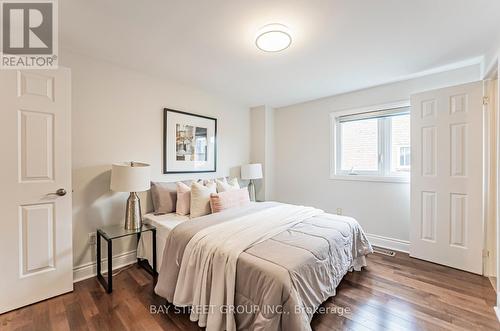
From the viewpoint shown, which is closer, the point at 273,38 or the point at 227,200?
the point at 273,38

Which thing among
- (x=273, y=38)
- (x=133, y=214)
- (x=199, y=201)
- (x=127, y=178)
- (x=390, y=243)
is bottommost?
(x=390, y=243)

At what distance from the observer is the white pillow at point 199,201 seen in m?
2.54

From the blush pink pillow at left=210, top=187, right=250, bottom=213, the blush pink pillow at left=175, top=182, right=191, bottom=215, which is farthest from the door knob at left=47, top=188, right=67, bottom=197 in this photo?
the blush pink pillow at left=210, top=187, right=250, bottom=213

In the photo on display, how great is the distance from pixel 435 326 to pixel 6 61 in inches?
154

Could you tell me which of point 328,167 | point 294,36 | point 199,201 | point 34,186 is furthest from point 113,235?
point 328,167

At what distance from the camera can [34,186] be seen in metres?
1.88

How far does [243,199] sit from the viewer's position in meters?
2.83

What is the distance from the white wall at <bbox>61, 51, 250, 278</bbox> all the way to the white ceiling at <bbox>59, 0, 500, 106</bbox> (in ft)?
0.67

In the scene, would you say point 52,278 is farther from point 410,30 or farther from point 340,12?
point 410,30

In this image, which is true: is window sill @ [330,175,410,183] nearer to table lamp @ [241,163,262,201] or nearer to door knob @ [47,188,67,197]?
table lamp @ [241,163,262,201]

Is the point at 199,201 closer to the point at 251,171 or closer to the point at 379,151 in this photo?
the point at 251,171

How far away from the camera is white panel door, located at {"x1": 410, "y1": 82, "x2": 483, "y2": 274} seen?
7.79ft

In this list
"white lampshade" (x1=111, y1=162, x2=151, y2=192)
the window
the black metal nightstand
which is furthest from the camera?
the window

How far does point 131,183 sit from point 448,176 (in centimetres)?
348
